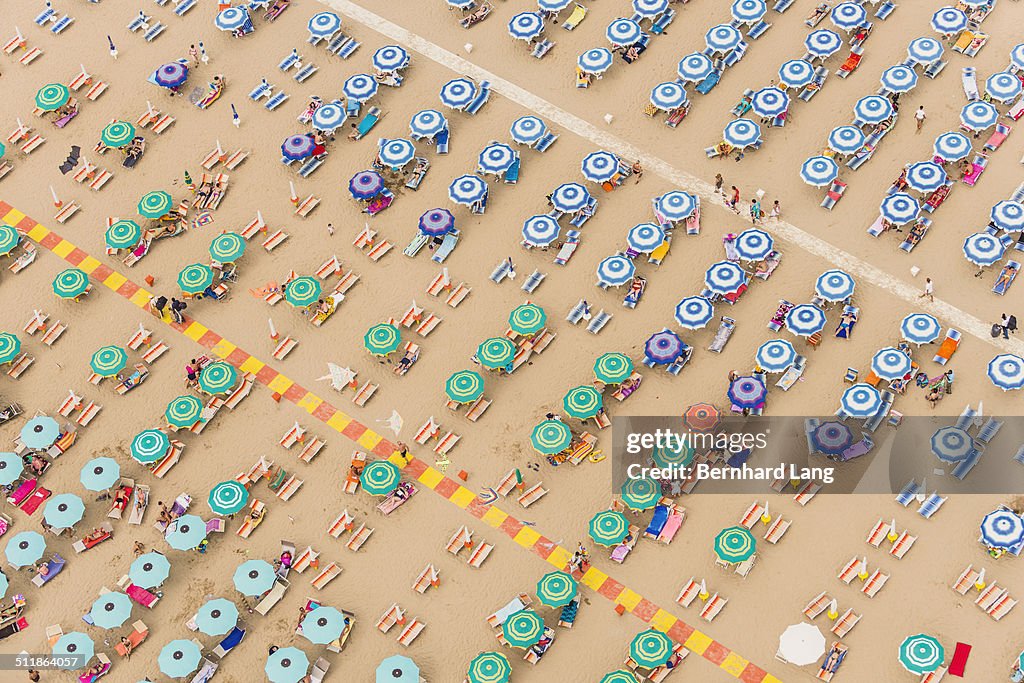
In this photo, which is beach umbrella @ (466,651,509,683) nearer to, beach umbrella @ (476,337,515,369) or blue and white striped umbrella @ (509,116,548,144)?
beach umbrella @ (476,337,515,369)

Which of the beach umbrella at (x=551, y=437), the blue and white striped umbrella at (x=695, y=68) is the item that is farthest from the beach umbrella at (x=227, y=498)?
the blue and white striped umbrella at (x=695, y=68)

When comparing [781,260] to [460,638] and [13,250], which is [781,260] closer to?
[460,638]

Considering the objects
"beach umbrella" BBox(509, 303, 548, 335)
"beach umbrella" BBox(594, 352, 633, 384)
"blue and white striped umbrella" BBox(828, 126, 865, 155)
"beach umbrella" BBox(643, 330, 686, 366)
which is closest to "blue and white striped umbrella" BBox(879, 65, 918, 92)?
"blue and white striped umbrella" BBox(828, 126, 865, 155)

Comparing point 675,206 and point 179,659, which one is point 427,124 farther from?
point 179,659

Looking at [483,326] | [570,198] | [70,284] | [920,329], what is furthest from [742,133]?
[70,284]

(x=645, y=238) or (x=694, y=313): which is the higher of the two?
(x=645, y=238)

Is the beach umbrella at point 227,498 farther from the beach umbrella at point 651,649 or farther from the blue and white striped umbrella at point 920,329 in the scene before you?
the blue and white striped umbrella at point 920,329

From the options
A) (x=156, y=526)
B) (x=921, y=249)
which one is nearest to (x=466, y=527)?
(x=156, y=526)
